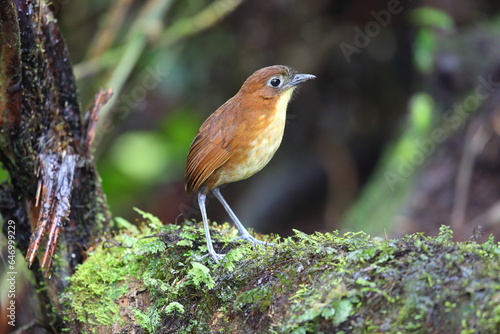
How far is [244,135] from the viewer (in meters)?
3.46

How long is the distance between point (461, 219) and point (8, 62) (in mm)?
4460

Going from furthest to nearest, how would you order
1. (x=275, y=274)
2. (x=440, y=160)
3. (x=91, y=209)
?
(x=440, y=160) < (x=91, y=209) < (x=275, y=274)

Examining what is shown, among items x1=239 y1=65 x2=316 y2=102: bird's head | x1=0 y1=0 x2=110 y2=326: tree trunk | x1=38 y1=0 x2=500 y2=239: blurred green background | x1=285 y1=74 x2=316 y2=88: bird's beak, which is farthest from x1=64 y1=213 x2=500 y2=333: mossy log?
x1=38 y1=0 x2=500 y2=239: blurred green background

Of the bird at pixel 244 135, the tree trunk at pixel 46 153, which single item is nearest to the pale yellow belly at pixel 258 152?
the bird at pixel 244 135

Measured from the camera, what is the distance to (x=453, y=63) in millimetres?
6742

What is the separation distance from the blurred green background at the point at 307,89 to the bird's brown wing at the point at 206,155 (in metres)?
3.01

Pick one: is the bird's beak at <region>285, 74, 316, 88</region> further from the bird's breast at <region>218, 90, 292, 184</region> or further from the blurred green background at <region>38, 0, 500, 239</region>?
the blurred green background at <region>38, 0, 500, 239</region>

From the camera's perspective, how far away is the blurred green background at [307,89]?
257 inches

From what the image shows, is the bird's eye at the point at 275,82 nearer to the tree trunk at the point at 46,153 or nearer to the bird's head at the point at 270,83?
the bird's head at the point at 270,83

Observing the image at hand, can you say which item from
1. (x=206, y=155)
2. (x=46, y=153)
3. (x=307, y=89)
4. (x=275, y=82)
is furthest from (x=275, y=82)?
(x=307, y=89)

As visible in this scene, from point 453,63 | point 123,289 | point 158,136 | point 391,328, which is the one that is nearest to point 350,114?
point 453,63

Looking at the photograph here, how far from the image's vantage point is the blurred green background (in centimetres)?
653

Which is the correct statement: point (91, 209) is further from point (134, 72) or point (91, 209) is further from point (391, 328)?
point (134, 72)

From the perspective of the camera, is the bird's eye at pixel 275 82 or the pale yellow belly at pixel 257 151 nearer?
the pale yellow belly at pixel 257 151
